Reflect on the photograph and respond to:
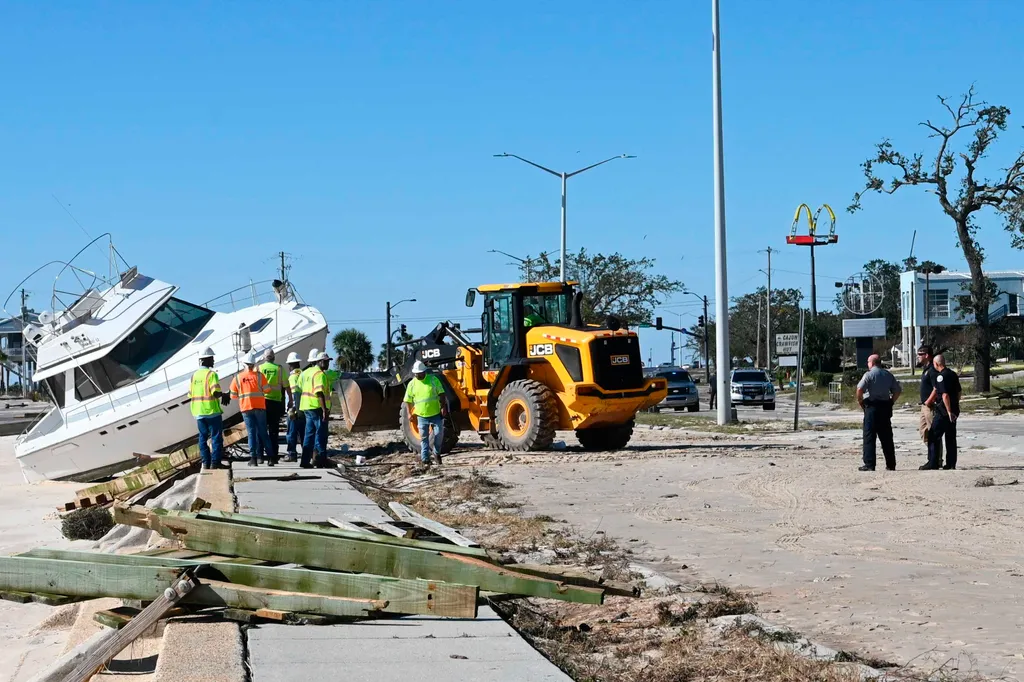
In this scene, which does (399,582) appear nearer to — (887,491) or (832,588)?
(832,588)

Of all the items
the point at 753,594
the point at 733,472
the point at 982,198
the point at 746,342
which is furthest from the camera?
the point at 746,342

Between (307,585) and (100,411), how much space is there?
661 inches

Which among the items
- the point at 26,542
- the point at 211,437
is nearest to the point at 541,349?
the point at 211,437

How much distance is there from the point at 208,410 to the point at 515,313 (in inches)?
236

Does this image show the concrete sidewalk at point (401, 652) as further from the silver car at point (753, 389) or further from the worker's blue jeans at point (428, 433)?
the silver car at point (753, 389)

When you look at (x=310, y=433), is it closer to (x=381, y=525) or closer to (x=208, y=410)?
(x=208, y=410)

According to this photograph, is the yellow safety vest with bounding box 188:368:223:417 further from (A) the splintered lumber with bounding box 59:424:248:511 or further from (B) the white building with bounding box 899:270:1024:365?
(B) the white building with bounding box 899:270:1024:365

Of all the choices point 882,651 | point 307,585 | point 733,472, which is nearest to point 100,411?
point 733,472

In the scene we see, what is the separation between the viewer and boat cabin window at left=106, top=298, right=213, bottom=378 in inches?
947

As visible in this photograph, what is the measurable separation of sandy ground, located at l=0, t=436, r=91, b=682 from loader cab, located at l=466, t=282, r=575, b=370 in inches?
308

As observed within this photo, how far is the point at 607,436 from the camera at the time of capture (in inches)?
891

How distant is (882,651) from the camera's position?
6.81 meters

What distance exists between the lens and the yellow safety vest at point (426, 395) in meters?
19.1

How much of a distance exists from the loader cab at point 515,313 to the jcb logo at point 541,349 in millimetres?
187
